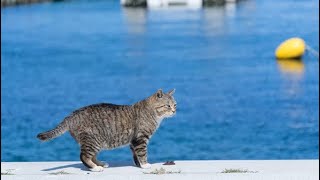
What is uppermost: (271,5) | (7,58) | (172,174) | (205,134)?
(172,174)

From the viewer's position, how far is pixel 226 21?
69.6 metres

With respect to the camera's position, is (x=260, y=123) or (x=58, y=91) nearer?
(x=260, y=123)

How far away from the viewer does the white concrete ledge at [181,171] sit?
897cm

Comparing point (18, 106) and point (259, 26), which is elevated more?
point (18, 106)

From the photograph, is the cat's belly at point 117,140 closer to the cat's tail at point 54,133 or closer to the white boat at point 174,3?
the cat's tail at point 54,133

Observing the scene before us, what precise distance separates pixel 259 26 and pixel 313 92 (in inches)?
1205

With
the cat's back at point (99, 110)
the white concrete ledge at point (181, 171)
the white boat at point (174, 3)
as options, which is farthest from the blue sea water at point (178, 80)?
the white boat at point (174, 3)

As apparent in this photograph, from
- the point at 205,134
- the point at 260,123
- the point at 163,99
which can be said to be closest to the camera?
the point at 163,99

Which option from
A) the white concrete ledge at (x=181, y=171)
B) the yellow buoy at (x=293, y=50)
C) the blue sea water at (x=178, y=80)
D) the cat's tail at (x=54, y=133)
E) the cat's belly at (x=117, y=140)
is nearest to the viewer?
the white concrete ledge at (x=181, y=171)

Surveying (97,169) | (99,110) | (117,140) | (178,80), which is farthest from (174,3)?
(97,169)

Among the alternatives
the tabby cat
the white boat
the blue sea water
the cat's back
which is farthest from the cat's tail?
the white boat

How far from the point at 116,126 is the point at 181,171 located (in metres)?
0.86

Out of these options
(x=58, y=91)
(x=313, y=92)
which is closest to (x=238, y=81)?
(x=313, y=92)

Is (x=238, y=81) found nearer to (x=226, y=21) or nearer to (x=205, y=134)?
(x=205, y=134)
